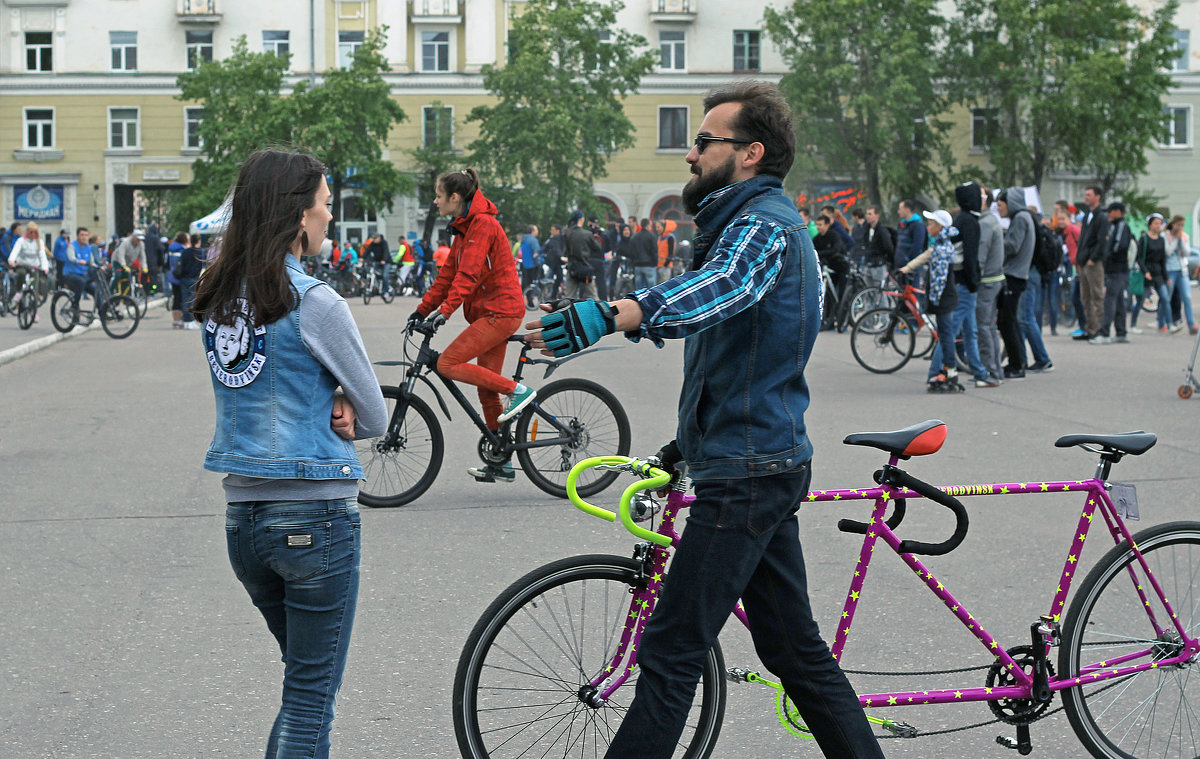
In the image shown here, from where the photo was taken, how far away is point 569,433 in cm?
772

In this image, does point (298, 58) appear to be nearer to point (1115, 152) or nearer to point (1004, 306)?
point (1115, 152)

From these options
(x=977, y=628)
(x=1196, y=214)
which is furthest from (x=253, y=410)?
(x=1196, y=214)

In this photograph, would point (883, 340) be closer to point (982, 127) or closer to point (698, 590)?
point (698, 590)

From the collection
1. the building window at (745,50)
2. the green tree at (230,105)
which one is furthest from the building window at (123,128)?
the building window at (745,50)

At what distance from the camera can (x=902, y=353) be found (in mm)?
14672

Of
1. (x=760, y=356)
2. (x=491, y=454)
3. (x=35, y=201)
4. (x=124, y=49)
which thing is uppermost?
(x=124, y=49)

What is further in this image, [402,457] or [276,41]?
[276,41]

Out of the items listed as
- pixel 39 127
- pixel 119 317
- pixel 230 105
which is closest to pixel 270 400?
pixel 119 317

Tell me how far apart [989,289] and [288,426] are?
36.6ft

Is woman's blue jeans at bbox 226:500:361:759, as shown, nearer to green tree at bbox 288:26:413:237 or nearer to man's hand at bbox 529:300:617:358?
man's hand at bbox 529:300:617:358

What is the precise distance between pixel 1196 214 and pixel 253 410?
190ft

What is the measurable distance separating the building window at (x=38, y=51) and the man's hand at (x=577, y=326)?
55.2 metres

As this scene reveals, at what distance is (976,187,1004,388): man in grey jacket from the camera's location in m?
13.0

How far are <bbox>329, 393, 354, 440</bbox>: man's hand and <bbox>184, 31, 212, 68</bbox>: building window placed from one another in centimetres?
5320
